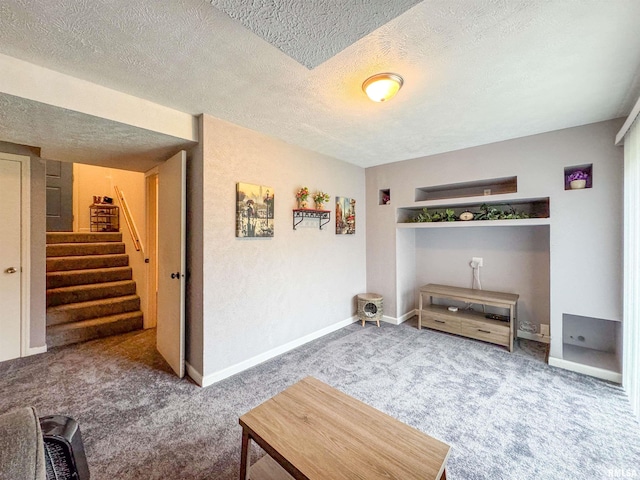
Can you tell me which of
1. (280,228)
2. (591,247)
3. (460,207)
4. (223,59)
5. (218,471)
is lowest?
(218,471)

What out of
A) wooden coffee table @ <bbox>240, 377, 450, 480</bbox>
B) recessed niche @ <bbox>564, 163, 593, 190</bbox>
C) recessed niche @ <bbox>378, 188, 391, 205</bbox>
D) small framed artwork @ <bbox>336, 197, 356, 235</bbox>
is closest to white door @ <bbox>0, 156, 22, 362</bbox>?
wooden coffee table @ <bbox>240, 377, 450, 480</bbox>

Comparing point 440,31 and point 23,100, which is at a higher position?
point 440,31

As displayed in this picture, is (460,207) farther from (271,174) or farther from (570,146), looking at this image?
(271,174)

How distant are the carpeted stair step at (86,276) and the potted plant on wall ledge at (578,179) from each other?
6.01 meters

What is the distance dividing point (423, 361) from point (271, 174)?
2.58m

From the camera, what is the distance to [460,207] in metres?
3.79

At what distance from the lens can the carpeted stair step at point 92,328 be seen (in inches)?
122

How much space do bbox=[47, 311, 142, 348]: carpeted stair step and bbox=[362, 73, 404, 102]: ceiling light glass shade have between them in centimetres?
409

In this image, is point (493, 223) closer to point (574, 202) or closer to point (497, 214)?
point (497, 214)

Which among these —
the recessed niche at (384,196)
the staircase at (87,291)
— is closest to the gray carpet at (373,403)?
the staircase at (87,291)

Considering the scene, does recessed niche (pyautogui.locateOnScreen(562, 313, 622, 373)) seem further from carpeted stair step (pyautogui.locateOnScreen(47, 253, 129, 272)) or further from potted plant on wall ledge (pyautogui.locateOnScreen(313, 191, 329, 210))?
carpeted stair step (pyautogui.locateOnScreen(47, 253, 129, 272))

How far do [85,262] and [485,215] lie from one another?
587 cm

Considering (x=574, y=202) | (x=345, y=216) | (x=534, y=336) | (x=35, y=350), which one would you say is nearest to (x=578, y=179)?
(x=574, y=202)

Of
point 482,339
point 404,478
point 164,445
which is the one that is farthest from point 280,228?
point 482,339
